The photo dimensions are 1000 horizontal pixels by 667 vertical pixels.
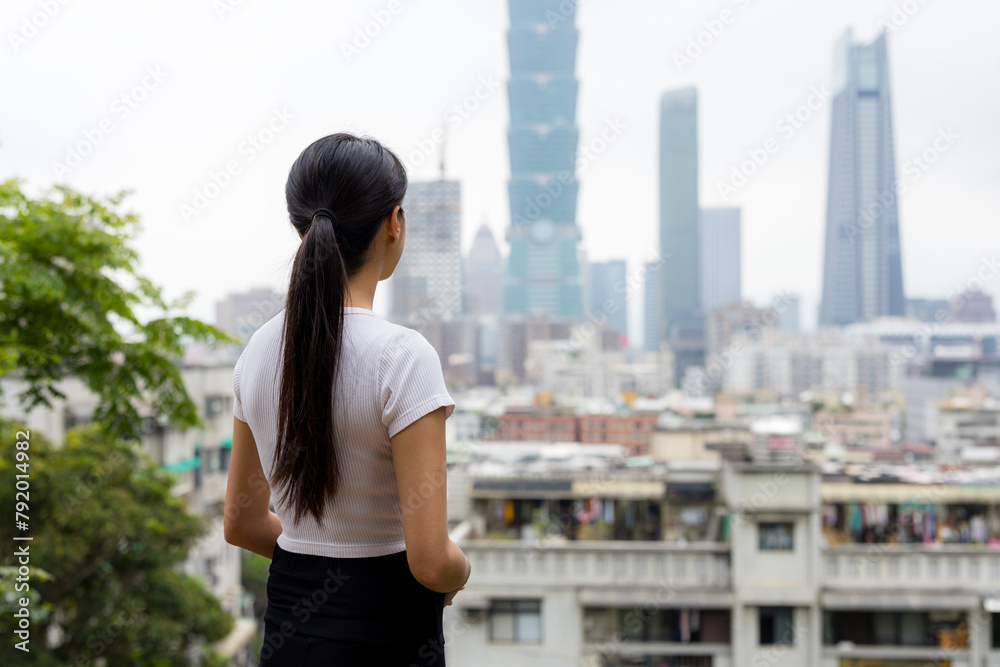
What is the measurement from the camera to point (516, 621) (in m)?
8.68

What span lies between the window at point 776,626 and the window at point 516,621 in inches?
94.9

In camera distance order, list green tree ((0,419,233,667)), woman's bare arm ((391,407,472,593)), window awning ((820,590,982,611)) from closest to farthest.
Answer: woman's bare arm ((391,407,472,593)) → green tree ((0,419,233,667)) → window awning ((820,590,982,611))

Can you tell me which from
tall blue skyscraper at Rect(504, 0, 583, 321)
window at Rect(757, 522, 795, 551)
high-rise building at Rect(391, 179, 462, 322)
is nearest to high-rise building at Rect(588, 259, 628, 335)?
tall blue skyscraper at Rect(504, 0, 583, 321)

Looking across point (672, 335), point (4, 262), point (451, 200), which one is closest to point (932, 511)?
point (4, 262)

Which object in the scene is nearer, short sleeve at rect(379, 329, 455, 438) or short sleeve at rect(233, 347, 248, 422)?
short sleeve at rect(379, 329, 455, 438)

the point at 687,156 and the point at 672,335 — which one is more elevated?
the point at 687,156

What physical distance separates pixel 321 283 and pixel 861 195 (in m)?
114

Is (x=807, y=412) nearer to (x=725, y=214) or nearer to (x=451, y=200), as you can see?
(x=451, y=200)

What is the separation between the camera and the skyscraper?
9988 centimetres

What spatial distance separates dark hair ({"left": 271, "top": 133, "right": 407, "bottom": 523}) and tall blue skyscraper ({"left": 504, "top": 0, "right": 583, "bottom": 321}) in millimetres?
101172

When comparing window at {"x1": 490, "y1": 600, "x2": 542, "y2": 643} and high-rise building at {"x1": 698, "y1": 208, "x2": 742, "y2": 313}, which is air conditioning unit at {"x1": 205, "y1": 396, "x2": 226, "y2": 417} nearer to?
window at {"x1": 490, "y1": 600, "x2": 542, "y2": 643}

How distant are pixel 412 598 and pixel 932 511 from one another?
11476 mm

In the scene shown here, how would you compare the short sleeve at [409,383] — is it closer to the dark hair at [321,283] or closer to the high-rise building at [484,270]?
the dark hair at [321,283]

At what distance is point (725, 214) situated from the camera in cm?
13712
